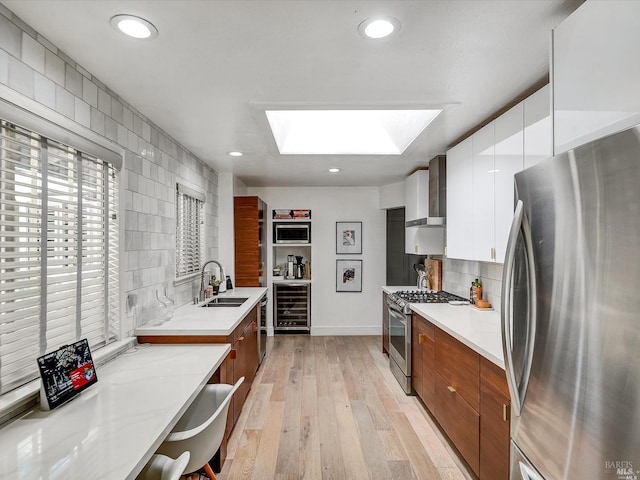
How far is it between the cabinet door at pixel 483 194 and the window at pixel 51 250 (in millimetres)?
2455

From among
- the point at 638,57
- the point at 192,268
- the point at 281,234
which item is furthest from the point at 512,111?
the point at 281,234

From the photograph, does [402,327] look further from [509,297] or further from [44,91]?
[44,91]

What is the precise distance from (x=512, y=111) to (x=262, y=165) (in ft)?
8.64

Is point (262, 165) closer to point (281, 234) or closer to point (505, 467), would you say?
point (281, 234)

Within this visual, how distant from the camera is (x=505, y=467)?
176cm

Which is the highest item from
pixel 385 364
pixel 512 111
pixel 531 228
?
pixel 512 111

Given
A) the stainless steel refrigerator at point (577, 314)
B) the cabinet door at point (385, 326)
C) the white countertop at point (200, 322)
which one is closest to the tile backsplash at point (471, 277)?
the cabinet door at point (385, 326)

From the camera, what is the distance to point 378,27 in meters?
1.44

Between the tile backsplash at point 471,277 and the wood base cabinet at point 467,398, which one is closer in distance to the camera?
the wood base cabinet at point 467,398

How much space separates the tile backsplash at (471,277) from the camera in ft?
9.71

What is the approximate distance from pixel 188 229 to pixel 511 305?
118 inches

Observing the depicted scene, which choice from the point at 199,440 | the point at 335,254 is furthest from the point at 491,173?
the point at 335,254

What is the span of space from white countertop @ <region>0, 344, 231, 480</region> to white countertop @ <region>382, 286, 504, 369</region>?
1.49m

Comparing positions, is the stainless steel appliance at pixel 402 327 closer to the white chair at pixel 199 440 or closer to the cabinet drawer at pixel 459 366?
the cabinet drawer at pixel 459 366
